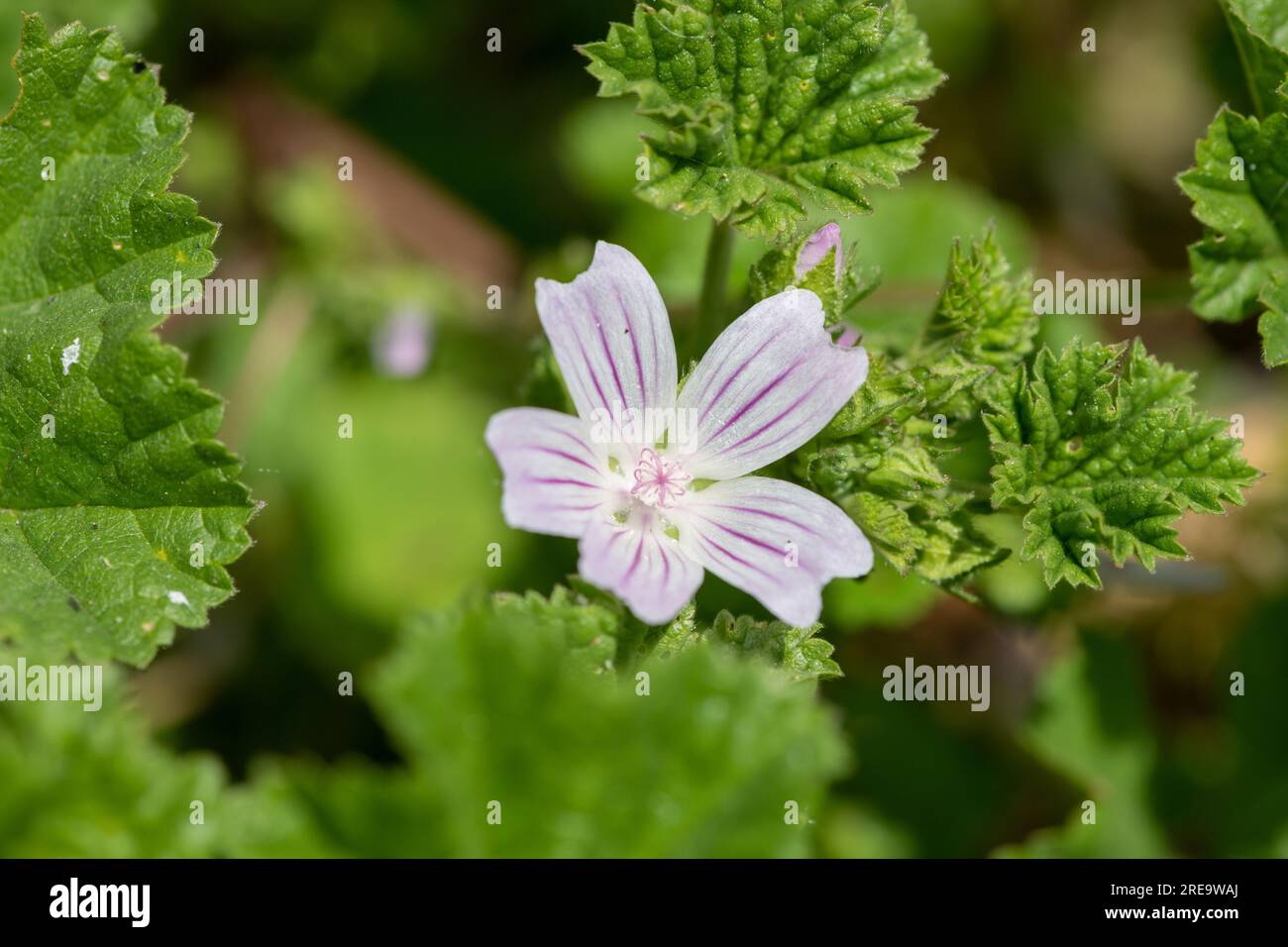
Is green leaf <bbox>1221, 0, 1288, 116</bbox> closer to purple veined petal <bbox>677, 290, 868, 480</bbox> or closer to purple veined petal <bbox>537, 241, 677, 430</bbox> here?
purple veined petal <bbox>677, 290, 868, 480</bbox>

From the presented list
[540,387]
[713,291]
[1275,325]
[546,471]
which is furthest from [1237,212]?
[546,471]

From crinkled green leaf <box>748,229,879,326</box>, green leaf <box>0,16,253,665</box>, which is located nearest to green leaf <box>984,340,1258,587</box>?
crinkled green leaf <box>748,229,879,326</box>

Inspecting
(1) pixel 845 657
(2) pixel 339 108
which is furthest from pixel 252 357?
(1) pixel 845 657

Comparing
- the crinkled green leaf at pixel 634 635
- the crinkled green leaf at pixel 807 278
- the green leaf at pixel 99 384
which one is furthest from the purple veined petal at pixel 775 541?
the green leaf at pixel 99 384

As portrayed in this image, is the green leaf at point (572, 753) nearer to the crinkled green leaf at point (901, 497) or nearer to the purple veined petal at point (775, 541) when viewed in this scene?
the purple veined petal at point (775, 541)
